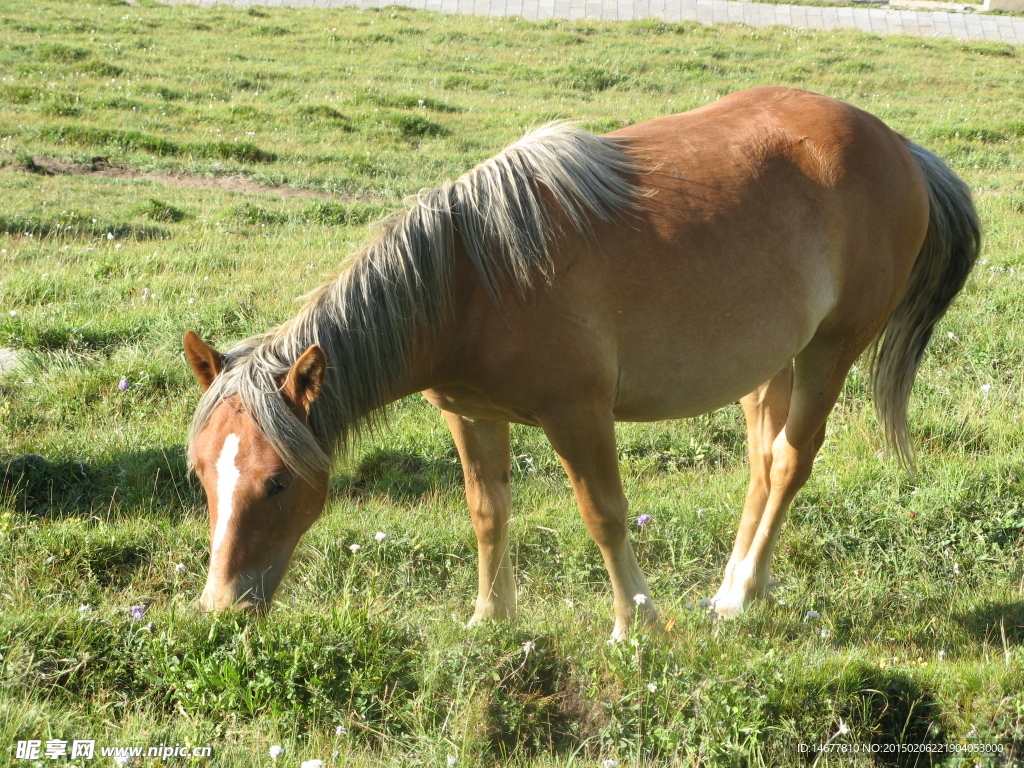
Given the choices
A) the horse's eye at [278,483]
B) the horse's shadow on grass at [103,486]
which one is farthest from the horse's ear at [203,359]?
the horse's shadow on grass at [103,486]

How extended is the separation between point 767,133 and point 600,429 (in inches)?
64.0

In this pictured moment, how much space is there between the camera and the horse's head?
291 centimetres

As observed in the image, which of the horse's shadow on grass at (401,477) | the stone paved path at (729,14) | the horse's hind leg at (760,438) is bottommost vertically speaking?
the horse's shadow on grass at (401,477)

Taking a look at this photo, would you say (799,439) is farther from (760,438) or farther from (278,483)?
(278,483)

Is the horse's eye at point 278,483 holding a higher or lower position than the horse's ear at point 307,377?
lower

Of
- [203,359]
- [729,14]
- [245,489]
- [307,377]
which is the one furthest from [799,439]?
[729,14]

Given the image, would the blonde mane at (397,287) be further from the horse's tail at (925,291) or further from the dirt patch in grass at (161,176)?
the dirt patch in grass at (161,176)

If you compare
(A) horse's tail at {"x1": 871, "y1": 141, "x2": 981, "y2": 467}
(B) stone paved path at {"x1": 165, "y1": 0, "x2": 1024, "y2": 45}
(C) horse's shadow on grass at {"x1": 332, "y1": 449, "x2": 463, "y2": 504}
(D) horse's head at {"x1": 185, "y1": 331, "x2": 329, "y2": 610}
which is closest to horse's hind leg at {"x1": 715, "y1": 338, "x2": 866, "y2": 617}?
(A) horse's tail at {"x1": 871, "y1": 141, "x2": 981, "y2": 467}

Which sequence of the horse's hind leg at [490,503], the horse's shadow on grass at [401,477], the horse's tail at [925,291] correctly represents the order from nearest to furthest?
the horse's hind leg at [490,503], the horse's tail at [925,291], the horse's shadow on grass at [401,477]

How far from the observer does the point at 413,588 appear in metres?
4.08

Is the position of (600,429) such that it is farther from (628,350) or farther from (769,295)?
(769,295)

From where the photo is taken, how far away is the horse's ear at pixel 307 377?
2898mm

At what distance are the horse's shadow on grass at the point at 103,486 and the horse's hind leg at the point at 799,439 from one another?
2857 mm

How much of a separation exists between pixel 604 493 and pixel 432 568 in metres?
1.15
